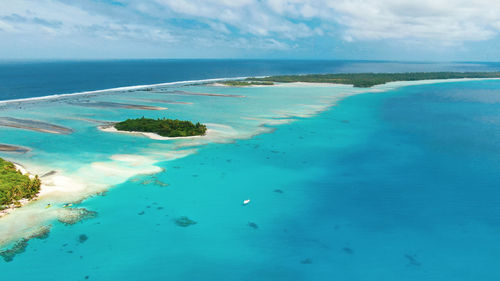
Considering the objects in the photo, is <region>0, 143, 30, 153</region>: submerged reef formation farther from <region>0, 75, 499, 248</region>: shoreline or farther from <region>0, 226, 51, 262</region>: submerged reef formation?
<region>0, 226, 51, 262</region>: submerged reef formation

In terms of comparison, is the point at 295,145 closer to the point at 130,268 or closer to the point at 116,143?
the point at 116,143

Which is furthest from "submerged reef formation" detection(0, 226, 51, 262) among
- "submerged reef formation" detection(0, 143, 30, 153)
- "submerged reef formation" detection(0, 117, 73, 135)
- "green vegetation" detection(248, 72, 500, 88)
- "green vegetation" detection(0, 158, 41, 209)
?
"green vegetation" detection(248, 72, 500, 88)

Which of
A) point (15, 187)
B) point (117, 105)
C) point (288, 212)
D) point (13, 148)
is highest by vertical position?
point (117, 105)

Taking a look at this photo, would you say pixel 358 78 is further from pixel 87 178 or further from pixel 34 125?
pixel 87 178

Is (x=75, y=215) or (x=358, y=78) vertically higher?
(x=358, y=78)

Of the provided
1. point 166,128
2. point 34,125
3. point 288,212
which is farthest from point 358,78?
point 288,212

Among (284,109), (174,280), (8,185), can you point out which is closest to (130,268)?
(174,280)
